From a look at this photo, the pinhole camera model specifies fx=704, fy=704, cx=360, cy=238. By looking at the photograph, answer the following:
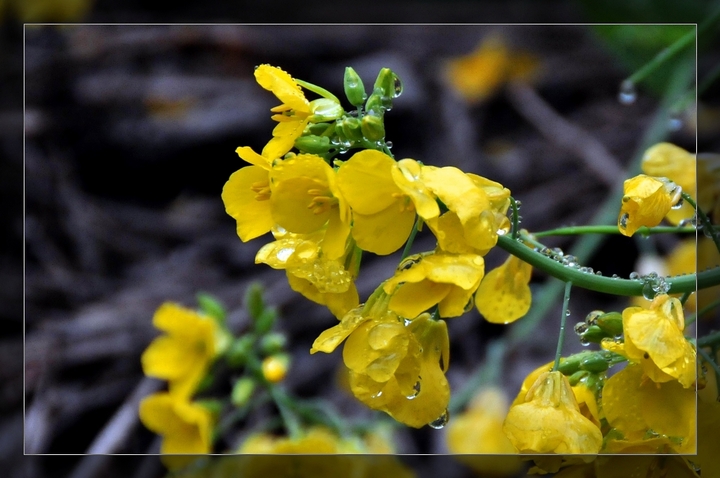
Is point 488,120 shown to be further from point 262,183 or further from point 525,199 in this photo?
point 262,183

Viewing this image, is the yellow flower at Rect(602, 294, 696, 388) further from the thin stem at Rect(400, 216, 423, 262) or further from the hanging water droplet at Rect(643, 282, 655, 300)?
the thin stem at Rect(400, 216, 423, 262)

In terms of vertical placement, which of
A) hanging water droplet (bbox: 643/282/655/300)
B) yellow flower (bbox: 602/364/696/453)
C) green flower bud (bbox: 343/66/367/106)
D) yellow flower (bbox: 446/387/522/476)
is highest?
green flower bud (bbox: 343/66/367/106)

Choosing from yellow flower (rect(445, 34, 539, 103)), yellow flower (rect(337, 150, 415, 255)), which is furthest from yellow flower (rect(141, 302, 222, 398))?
yellow flower (rect(445, 34, 539, 103))

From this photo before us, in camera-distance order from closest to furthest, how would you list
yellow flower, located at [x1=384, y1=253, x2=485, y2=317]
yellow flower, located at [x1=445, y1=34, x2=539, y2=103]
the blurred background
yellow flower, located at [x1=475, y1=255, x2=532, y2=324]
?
yellow flower, located at [x1=384, y1=253, x2=485, y2=317]
yellow flower, located at [x1=475, y1=255, x2=532, y2=324]
the blurred background
yellow flower, located at [x1=445, y1=34, x2=539, y2=103]

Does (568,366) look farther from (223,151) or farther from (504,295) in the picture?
(223,151)

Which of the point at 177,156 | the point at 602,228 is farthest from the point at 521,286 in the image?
the point at 177,156

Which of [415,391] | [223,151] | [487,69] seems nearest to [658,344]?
[415,391]
